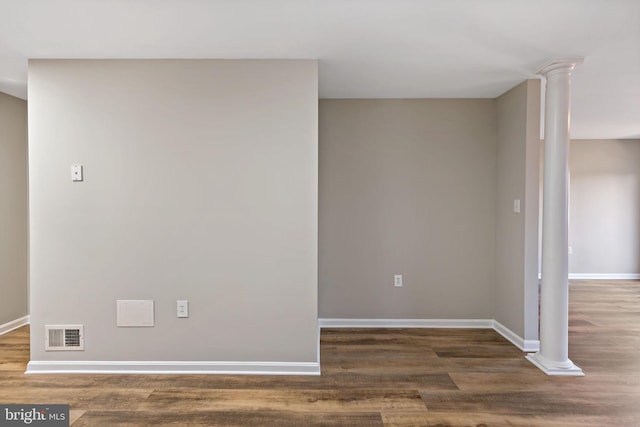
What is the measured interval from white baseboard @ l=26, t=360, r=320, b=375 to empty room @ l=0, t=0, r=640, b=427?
0.05ft

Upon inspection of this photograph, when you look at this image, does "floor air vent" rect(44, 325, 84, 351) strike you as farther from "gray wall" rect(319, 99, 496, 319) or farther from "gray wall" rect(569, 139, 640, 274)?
"gray wall" rect(569, 139, 640, 274)

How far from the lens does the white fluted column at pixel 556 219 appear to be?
289cm

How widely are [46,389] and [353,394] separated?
6.80 feet

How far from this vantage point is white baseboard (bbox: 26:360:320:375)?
112 inches

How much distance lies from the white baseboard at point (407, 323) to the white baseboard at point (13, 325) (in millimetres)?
3033

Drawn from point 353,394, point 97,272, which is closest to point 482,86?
point 353,394

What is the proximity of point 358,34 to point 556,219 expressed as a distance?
201 centimetres

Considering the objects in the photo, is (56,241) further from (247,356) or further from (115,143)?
(247,356)

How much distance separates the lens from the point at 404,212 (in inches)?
156

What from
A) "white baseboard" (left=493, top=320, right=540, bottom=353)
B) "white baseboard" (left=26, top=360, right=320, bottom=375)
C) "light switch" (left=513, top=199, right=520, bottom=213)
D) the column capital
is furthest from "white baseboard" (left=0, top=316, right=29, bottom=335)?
the column capital

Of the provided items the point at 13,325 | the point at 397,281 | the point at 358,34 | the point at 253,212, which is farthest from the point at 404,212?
the point at 13,325

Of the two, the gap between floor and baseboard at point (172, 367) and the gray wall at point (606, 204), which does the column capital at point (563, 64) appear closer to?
the gap between floor and baseboard at point (172, 367)

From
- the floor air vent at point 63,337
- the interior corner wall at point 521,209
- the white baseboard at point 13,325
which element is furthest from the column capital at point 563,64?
the white baseboard at point 13,325

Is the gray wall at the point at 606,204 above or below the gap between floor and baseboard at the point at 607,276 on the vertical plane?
above
